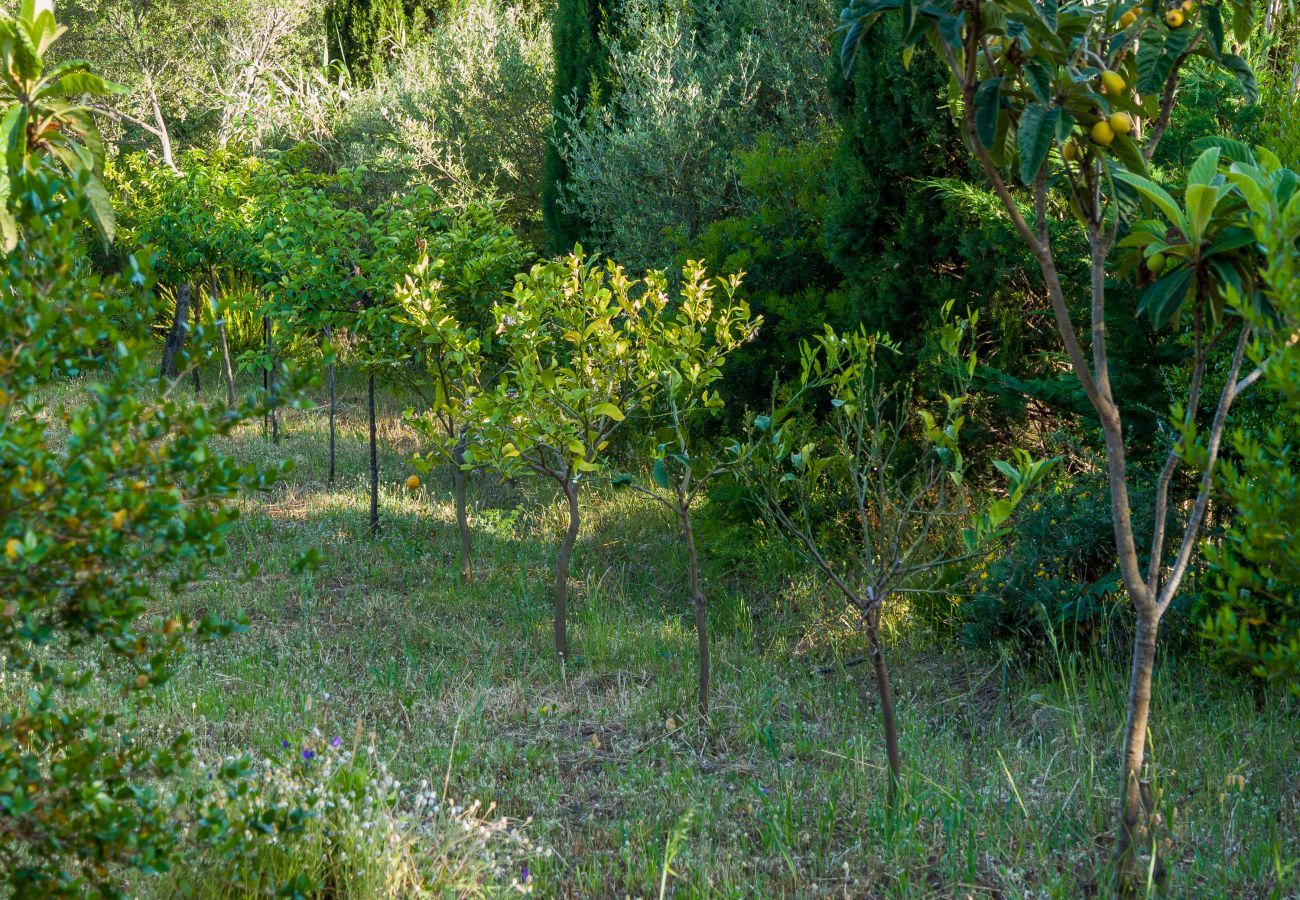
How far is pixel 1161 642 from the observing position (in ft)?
13.4

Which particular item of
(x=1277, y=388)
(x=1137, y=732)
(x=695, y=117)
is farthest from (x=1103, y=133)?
(x=695, y=117)

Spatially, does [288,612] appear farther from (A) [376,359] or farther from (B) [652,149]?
(B) [652,149]

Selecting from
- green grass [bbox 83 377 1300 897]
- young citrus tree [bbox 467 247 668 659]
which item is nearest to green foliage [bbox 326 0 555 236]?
green grass [bbox 83 377 1300 897]

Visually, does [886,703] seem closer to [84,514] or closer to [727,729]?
[727,729]

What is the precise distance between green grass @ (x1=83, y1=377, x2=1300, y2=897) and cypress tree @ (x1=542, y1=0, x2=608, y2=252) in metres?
4.30

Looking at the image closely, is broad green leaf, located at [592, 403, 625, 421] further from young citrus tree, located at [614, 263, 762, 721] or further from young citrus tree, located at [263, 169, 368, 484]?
young citrus tree, located at [263, 169, 368, 484]

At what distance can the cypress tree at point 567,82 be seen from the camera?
9406mm

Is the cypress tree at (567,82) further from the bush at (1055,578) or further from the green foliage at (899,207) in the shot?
the bush at (1055,578)

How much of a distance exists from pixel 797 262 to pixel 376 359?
2477mm

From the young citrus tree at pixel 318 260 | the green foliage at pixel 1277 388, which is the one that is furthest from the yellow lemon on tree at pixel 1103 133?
the young citrus tree at pixel 318 260

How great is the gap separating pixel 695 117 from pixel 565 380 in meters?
4.10

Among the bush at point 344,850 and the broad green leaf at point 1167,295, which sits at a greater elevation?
the broad green leaf at point 1167,295

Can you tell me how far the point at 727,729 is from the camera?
150 inches

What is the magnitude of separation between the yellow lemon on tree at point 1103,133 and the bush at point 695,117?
5.24m
